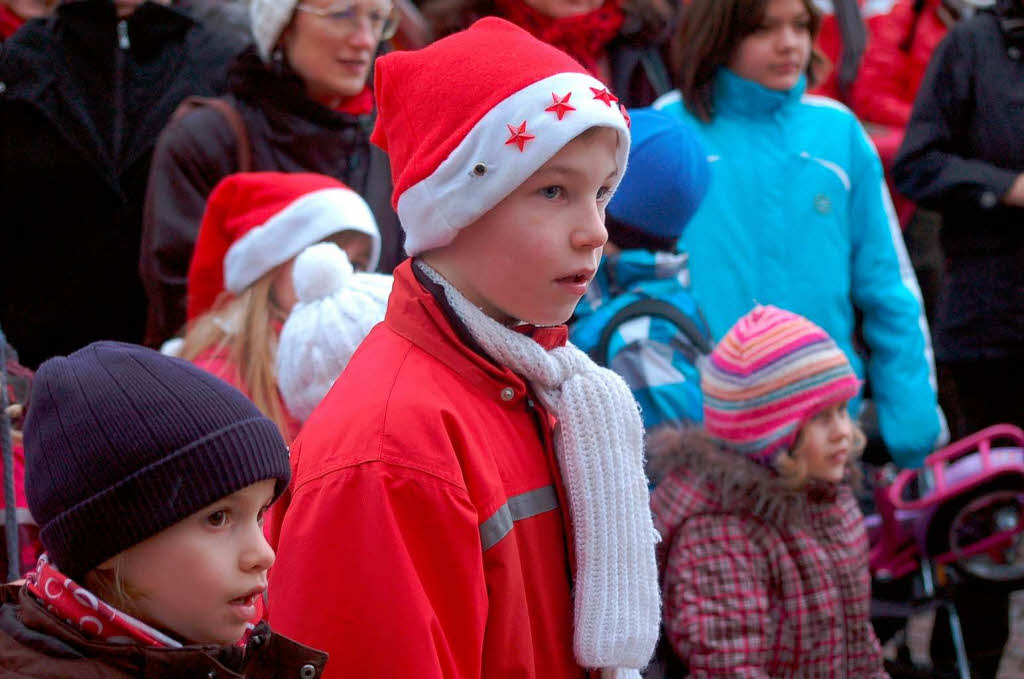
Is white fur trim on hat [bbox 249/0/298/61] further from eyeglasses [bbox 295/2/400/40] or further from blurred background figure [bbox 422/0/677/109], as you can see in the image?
blurred background figure [bbox 422/0/677/109]

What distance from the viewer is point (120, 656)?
171 cm

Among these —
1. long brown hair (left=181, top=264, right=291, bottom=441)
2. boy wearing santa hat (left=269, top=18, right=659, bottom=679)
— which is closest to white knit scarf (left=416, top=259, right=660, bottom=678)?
boy wearing santa hat (left=269, top=18, right=659, bottom=679)

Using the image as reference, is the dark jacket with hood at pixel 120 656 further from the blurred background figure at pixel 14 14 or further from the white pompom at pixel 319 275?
the blurred background figure at pixel 14 14

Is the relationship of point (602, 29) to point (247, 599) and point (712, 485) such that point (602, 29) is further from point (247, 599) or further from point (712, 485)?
point (247, 599)

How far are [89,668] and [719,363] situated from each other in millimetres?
2033

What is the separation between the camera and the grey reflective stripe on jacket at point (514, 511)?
195cm

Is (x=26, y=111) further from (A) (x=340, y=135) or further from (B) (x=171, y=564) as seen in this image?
(B) (x=171, y=564)

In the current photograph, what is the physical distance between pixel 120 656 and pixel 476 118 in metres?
0.97

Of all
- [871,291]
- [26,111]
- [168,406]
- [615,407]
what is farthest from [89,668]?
[871,291]

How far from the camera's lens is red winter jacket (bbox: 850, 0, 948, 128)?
5.52m

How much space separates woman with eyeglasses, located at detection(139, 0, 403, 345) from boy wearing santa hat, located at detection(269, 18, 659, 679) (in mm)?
1672

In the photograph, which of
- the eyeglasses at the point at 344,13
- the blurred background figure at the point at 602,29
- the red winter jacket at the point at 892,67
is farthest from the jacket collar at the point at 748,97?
the red winter jacket at the point at 892,67

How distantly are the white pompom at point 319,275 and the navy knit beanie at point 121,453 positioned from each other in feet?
3.63

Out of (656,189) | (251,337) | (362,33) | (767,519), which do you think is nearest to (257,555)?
(251,337)
